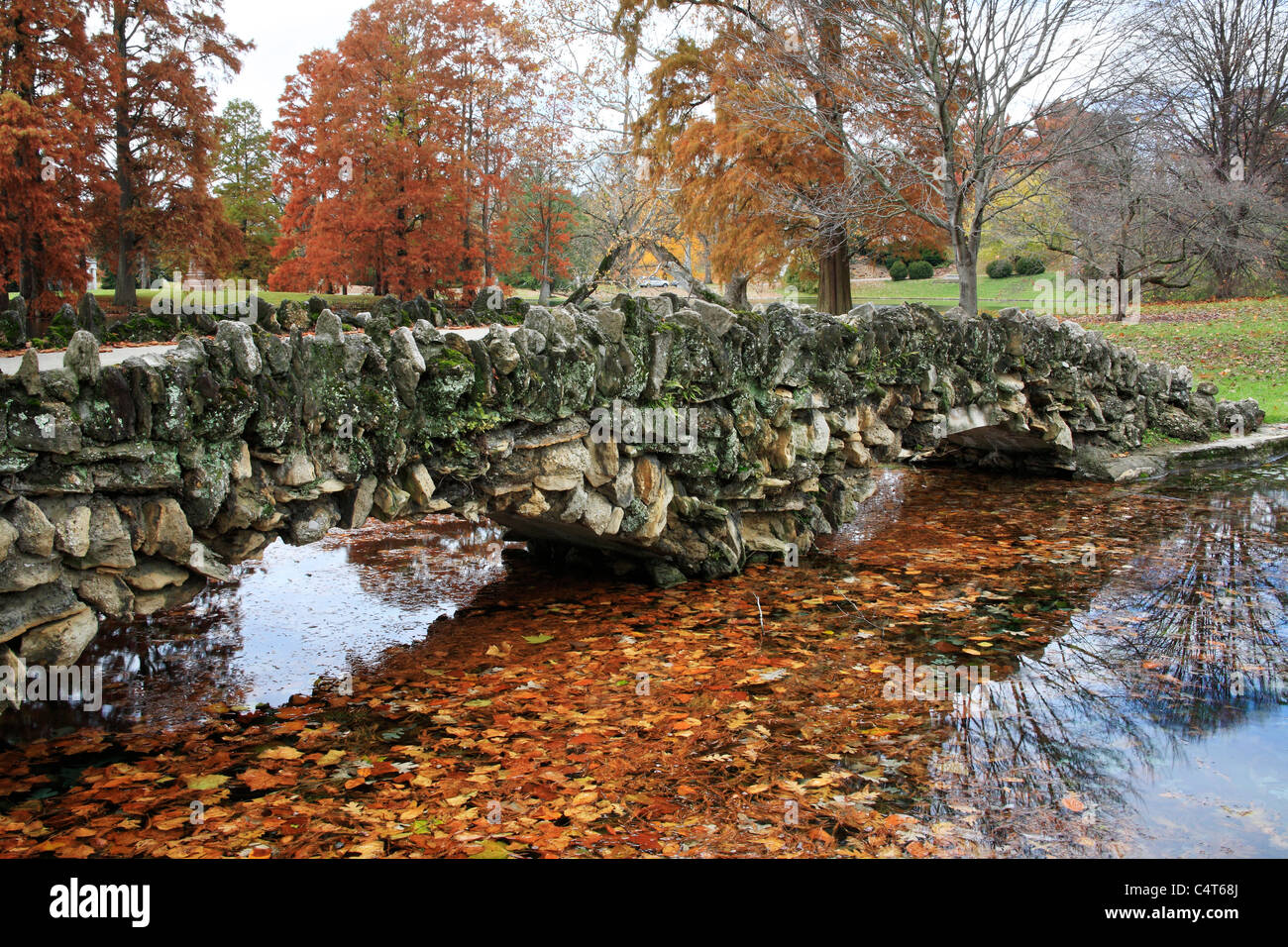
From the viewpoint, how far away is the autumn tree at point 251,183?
2647cm

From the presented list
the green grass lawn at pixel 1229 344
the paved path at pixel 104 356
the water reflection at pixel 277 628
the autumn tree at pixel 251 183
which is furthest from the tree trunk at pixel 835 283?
the autumn tree at pixel 251 183

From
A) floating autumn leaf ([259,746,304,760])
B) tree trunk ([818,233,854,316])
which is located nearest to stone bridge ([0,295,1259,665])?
floating autumn leaf ([259,746,304,760])

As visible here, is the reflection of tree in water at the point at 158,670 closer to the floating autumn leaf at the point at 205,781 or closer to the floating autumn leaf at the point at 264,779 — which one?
the floating autumn leaf at the point at 205,781

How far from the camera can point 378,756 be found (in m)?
4.29

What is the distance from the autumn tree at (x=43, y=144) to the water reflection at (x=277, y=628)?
30.2ft

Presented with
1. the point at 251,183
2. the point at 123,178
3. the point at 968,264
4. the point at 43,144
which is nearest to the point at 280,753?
the point at 968,264

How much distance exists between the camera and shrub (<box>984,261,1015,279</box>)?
34.4 meters

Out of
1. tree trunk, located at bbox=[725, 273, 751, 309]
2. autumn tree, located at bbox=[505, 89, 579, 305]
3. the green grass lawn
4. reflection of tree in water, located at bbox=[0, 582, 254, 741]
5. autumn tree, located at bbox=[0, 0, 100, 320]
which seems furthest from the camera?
autumn tree, located at bbox=[505, 89, 579, 305]

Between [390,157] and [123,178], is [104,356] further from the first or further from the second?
[123,178]

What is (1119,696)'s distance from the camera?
5000 mm

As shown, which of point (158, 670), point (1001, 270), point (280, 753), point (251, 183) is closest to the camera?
point (280, 753)

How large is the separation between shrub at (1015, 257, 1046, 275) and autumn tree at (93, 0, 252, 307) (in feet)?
84.8

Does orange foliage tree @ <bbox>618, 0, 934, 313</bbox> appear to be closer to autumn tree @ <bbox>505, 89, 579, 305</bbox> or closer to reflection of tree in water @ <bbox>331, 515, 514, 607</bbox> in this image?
autumn tree @ <bbox>505, 89, 579, 305</bbox>

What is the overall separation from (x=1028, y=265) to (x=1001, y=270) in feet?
5.77
